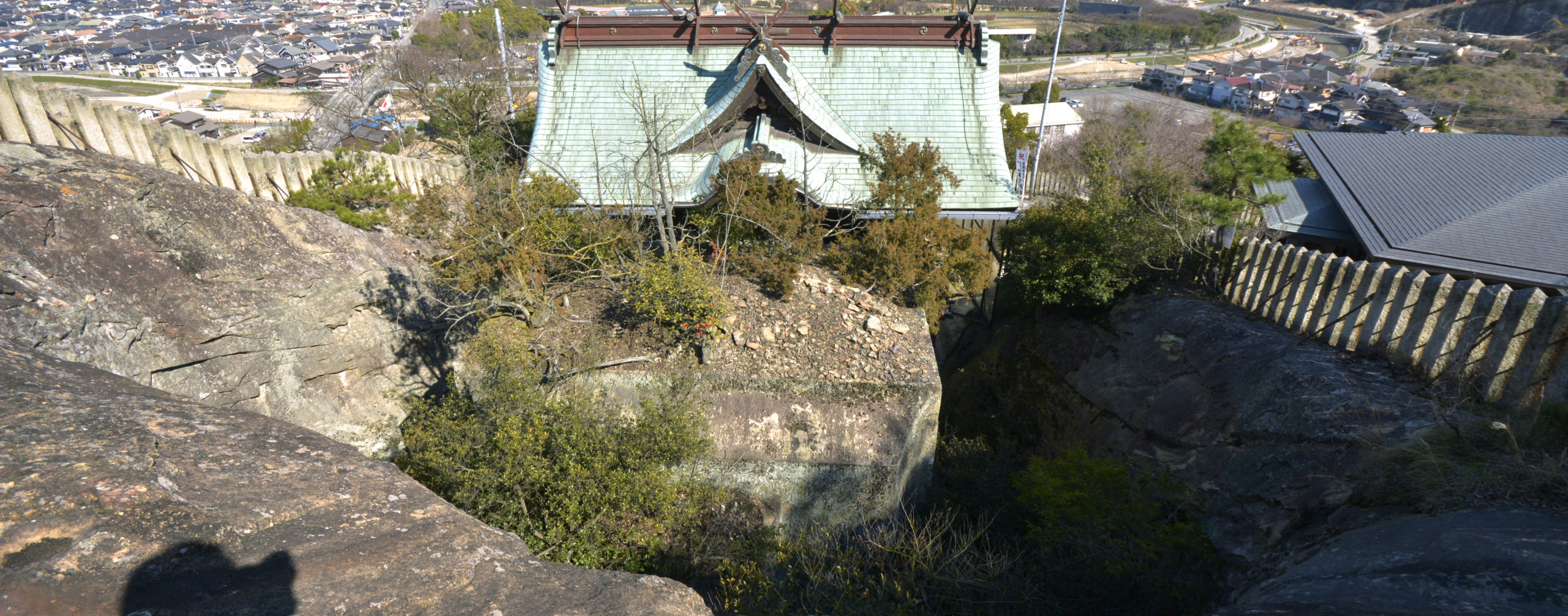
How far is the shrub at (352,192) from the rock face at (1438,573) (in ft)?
43.7

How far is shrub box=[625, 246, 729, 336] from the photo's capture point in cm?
933

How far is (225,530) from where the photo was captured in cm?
431

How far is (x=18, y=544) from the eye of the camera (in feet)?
12.5

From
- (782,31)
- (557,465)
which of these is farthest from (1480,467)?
(782,31)

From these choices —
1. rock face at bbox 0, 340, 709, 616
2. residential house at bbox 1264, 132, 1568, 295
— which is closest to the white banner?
residential house at bbox 1264, 132, 1568, 295

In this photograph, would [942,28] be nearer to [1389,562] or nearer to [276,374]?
[1389,562]

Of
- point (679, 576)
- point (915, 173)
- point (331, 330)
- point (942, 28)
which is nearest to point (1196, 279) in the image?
point (915, 173)

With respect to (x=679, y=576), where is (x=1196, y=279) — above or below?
above

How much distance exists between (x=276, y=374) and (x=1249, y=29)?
130672mm

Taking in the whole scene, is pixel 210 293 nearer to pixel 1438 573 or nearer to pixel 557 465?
pixel 557 465

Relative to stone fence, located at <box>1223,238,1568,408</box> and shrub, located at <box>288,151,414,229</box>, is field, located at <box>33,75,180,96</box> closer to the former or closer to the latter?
shrub, located at <box>288,151,414,229</box>

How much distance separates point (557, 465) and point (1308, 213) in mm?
17028

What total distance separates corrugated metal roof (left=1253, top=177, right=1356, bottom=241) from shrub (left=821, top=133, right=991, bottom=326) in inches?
263

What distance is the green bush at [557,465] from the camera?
7.44 m
